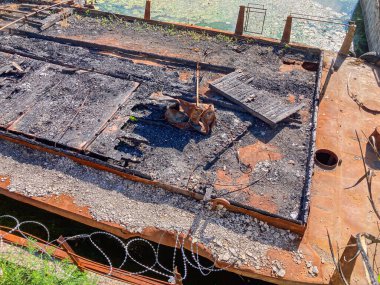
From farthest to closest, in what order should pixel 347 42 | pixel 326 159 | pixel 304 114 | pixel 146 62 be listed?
1. pixel 347 42
2. pixel 146 62
3. pixel 304 114
4. pixel 326 159

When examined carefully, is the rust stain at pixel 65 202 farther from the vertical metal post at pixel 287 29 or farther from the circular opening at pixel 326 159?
the vertical metal post at pixel 287 29

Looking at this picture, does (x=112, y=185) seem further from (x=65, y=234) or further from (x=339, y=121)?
(x=339, y=121)

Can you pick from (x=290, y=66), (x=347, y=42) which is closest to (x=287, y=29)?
(x=290, y=66)

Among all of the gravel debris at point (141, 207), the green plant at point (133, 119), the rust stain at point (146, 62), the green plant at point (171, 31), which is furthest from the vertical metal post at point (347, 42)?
the gravel debris at point (141, 207)

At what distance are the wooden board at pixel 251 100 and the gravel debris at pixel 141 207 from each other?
3.23 metres

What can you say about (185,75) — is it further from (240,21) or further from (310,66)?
(310,66)

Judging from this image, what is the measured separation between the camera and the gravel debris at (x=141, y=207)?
22.0 ft

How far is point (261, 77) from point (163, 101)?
348 centimetres

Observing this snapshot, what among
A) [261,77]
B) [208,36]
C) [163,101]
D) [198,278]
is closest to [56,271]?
[198,278]

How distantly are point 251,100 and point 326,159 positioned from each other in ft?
8.35

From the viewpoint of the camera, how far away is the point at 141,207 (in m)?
7.29

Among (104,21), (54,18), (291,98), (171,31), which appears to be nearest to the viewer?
(291,98)

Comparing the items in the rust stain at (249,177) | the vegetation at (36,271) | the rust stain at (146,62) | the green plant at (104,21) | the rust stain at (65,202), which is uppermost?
the green plant at (104,21)

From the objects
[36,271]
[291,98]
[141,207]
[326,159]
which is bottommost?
[141,207]
